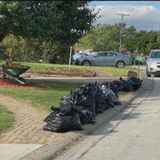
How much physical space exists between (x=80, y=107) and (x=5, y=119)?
174 cm

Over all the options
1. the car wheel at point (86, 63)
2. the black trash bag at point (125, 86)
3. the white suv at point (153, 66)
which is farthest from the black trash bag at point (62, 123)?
the car wheel at point (86, 63)

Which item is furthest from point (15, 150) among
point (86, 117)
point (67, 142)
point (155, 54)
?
point (155, 54)

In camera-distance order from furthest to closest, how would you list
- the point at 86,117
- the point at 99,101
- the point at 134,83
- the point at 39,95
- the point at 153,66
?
the point at 153,66 → the point at 134,83 → the point at 39,95 → the point at 99,101 → the point at 86,117

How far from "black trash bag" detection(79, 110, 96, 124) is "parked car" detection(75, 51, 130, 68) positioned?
3472cm

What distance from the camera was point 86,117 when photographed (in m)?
12.0

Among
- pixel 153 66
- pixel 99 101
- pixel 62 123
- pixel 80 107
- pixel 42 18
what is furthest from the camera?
pixel 153 66

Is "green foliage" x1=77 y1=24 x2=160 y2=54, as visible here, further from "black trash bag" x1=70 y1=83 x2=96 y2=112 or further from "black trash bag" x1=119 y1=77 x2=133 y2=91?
"black trash bag" x1=70 y1=83 x2=96 y2=112

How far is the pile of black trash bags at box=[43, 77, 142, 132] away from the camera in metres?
10.7

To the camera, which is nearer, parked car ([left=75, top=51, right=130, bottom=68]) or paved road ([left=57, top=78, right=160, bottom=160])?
paved road ([left=57, top=78, right=160, bottom=160])

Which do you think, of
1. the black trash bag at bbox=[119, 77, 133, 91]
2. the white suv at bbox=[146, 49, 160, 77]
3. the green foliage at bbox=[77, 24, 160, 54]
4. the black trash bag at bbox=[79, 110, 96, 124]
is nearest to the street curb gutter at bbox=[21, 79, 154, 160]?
the black trash bag at bbox=[79, 110, 96, 124]

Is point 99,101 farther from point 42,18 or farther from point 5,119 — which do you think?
point 42,18

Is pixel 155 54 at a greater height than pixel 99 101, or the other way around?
pixel 155 54

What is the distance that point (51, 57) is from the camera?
47.3 metres

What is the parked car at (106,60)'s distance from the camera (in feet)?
154
